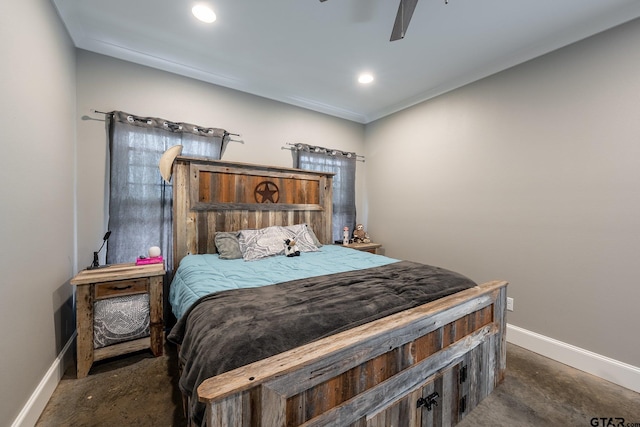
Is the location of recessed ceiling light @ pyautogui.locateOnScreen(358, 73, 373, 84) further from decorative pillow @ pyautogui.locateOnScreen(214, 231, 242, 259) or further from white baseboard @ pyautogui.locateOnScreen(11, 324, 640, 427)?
white baseboard @ pyautogui.locateOnScreen(11, 324, 640, 427)

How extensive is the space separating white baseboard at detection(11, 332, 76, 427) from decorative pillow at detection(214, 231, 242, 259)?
50.8 inches

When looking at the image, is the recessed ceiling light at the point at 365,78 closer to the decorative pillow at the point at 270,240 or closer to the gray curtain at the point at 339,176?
the gray curtain at the point at 339,176

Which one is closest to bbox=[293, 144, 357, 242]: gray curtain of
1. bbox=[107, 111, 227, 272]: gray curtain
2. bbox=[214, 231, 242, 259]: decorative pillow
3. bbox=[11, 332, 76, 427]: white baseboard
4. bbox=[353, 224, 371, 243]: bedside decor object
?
bbox=[353, 224, 371, 243]: bedside decor object

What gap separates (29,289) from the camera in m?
1.46

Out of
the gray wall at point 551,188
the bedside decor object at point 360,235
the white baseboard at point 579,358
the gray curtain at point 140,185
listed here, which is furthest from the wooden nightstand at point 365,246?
the gray curtain at point 140,185

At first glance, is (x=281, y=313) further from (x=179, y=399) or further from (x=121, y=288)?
(x=121, y=288)

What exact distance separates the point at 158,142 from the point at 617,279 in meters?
4.17

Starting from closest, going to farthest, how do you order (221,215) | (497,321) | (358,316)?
(358,316), (497,321), (221,215)

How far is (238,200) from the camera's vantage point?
9.66 feet

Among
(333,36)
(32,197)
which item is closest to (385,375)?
(32,197)

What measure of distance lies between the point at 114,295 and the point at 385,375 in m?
2.08

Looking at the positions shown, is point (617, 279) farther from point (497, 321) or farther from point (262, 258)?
point (262, 258)

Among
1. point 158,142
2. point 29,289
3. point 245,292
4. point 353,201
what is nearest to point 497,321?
point 245,292

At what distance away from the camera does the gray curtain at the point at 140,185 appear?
2.37 meters
